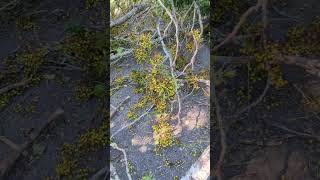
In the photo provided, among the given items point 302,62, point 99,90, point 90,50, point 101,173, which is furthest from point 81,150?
point 302,62

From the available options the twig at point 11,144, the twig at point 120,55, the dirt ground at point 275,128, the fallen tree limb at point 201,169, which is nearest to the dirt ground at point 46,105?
the twig at point 11,144

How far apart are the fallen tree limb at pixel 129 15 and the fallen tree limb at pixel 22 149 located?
35cm

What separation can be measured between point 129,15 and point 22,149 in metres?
0.57

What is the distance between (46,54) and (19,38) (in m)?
0.11

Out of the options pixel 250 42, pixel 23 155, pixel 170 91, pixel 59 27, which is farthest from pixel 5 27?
pixel 250 42

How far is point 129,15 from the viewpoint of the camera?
1881 millimetres

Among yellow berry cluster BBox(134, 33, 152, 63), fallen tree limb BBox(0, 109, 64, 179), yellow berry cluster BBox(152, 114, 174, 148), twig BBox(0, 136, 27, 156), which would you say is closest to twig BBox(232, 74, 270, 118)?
yellow berry cluster BBox(152, 114, 174, 148)

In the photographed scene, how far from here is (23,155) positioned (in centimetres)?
188

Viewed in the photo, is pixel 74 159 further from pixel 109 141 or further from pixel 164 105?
pixel 164 105

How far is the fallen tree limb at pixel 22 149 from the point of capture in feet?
6.10

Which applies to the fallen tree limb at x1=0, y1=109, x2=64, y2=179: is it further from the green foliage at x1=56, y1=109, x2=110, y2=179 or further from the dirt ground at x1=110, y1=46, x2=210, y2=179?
the dirt ground at x1=110, y1=46, x2=210, y2=179

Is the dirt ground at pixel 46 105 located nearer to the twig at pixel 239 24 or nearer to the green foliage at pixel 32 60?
the green foliage at pixel 32 60

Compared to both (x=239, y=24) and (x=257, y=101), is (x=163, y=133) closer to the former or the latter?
(x=257, y=101)

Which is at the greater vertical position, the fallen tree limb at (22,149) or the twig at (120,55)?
the twig at (120,55)
